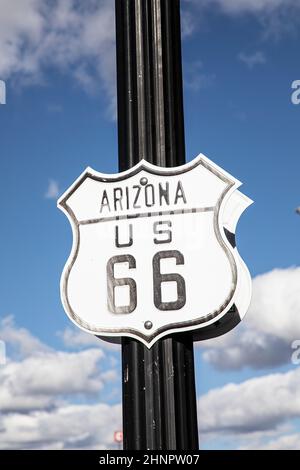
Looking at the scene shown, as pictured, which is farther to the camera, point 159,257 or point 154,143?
point 154,143

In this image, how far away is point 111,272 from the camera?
5.48 m

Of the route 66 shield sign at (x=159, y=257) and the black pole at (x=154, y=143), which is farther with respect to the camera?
the route 66 shield sign at (x=159, y=257)

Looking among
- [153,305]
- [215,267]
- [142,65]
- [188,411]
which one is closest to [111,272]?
[153,305]

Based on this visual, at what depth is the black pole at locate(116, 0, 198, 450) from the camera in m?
5.07

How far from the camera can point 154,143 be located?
565 cm

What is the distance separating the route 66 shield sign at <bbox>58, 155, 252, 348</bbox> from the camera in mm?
5270

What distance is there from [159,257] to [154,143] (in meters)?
0.89

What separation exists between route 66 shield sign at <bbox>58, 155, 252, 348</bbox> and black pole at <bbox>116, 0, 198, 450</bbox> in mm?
155

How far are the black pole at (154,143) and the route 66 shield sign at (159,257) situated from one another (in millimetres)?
155

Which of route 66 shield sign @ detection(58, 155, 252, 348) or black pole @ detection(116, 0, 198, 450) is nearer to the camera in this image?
black pole @ detection(116, 0, 198, 450)

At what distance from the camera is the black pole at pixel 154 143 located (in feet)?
16.6

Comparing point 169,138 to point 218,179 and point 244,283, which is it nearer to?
point 218,179

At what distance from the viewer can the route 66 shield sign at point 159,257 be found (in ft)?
17.3
